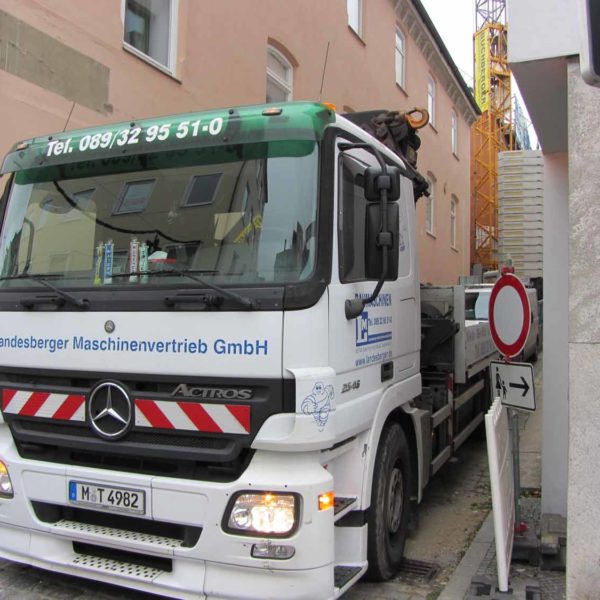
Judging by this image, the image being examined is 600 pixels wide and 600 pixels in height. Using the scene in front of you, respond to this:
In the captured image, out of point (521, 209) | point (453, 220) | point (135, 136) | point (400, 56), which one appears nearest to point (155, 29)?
point (135, 136)

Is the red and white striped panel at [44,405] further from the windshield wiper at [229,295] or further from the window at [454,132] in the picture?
the window at [454,132]

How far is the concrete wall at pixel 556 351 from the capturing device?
4.62m

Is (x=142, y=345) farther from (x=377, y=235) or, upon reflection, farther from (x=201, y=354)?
(x=377, y=235)

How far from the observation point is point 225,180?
3.30 metres

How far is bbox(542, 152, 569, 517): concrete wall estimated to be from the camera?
4.62 metres

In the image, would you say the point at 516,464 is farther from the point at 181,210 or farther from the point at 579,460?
the point at 181,210

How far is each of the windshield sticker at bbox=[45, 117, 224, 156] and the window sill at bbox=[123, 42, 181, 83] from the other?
4764 millimetres

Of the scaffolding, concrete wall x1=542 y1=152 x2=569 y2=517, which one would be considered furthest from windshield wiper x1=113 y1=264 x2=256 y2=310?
the scaffolding

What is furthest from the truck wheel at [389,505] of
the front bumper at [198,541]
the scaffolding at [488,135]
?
the scaffolding at [488,135]

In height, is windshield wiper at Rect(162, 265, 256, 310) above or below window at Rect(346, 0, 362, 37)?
below

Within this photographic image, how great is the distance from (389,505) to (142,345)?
189cm

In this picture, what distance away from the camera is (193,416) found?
3.07m

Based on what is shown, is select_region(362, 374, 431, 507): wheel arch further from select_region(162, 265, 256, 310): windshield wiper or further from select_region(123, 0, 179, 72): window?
select_region(123, 0, 179, 72): window

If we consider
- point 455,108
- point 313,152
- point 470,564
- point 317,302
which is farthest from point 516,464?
point 455,108
